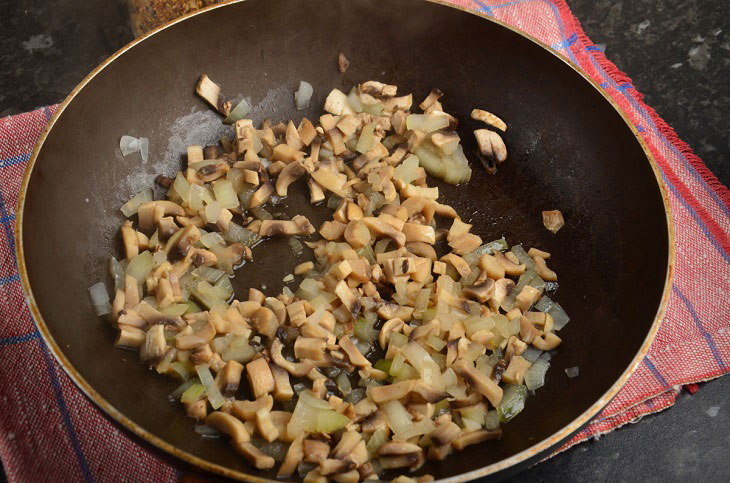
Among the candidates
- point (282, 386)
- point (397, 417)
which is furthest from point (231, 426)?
point (397, 417)

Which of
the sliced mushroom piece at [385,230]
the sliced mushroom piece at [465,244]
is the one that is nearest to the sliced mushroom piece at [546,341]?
the sliced mushroom piece at [465,244]

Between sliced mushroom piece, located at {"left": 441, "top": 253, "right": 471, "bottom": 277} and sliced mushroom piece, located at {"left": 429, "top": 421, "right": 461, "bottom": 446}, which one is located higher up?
sliced mushroom piece, located at {"left": 441, "top": 253, "right": 471, "bottom": 277}

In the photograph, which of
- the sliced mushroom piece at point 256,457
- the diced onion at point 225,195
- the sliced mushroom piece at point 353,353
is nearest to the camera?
the sliced mushroom piece at point 256,457

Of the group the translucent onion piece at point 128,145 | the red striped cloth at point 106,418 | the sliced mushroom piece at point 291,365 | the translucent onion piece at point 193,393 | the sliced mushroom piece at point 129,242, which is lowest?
the red striped cloth at point 106,418

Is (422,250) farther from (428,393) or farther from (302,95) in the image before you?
(302,95)

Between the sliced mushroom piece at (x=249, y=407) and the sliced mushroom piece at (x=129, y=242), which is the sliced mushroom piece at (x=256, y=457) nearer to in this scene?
the sliced mushroom piece at (x=249, y=407)

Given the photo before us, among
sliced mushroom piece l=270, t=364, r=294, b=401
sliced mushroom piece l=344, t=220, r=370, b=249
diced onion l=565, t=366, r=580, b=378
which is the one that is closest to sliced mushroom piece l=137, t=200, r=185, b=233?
sliced mushroom piece l=344, t=220, r=370, b=249

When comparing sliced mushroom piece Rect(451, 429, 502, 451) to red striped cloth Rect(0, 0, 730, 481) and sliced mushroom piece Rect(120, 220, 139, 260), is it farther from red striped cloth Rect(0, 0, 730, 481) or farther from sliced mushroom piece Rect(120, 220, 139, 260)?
sliced mushroom piece Rect(120, 220, 139, 260)
